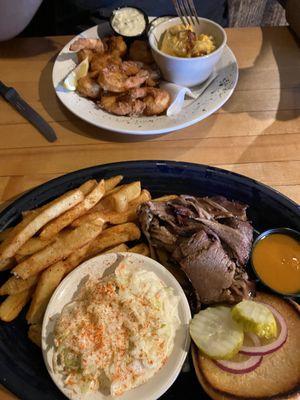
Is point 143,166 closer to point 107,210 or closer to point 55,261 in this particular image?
point 107,210

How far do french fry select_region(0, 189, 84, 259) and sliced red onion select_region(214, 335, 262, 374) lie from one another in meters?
0.84

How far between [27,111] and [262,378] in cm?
182

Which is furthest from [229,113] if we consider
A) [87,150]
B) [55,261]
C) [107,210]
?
[55,261]

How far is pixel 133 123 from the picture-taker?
234cm


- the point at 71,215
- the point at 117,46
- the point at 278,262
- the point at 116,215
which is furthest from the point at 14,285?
the point at 117,46

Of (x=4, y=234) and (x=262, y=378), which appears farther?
(x=4, y=234)

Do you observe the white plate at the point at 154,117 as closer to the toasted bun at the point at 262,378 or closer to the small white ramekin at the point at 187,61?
the small white ramekin at the point at 187,61

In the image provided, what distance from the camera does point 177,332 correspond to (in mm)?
1699

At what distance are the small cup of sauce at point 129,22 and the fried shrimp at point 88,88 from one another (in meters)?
0.45

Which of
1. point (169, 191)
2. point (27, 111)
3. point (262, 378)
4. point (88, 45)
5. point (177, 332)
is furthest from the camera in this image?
point (88, 45)

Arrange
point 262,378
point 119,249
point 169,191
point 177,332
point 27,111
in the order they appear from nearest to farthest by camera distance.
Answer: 1. point 262,378
2. point 177,332
3. point 119,249
4. point 169,191
5. point 27,111

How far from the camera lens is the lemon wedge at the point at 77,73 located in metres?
2.47

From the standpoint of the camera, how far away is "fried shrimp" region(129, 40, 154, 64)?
8.71ft

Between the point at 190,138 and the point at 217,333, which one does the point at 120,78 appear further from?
the point at 217,333
